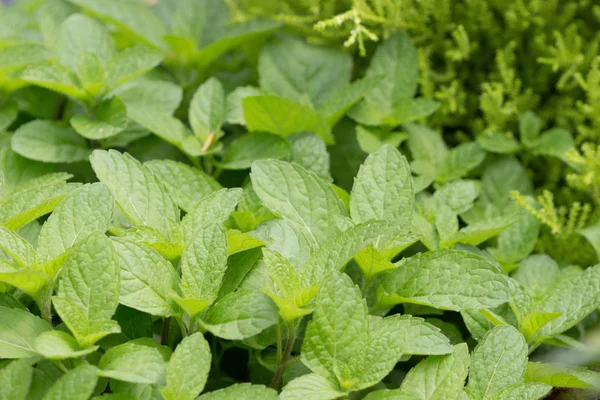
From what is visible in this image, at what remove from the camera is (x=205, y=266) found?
2.64ft

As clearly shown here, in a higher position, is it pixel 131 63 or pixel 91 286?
pixel 131 63

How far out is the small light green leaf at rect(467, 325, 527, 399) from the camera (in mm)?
808

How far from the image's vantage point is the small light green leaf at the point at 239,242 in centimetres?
84

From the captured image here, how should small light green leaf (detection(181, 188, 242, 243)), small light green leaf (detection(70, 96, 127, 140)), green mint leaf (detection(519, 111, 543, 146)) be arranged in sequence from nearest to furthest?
1. small light green leaf (detection(181, 188, 242, 243))
2. small light green leaf (detection(70, 96, 127, 140))
3. green mint leaf (detection(519, 111, 543, 146))

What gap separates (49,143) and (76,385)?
24.7 inches

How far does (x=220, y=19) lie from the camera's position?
160cm

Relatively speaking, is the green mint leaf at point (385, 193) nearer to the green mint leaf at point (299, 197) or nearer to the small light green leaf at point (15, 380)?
the green mint leaf at point (299, 197)

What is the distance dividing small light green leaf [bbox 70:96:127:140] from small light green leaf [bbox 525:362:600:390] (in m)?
0.80

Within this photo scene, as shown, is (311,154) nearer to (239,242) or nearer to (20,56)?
(239,242)

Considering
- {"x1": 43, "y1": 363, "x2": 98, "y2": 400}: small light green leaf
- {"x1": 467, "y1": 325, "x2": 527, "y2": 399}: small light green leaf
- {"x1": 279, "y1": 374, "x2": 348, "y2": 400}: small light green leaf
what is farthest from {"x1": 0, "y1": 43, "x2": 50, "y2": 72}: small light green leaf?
{"x1": 467, "y1": 325, "x2": 527, "y2": 399}: small light green leaf

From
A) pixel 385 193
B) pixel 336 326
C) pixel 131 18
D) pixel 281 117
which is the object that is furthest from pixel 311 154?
pixel 131 18

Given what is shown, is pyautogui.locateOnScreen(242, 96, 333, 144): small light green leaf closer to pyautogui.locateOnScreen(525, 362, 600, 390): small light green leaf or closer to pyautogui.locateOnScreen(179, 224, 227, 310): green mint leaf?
pyautogui.locateOnScreen(179, 224, 227, 310): green mint leaf

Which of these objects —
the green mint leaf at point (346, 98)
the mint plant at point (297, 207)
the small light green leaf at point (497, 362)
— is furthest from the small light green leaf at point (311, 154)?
the small light green leaf at point (497, 362)

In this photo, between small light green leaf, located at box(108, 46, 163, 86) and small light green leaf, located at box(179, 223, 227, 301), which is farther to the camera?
small light green leaf, located at box(108, 46, 163, 86)
